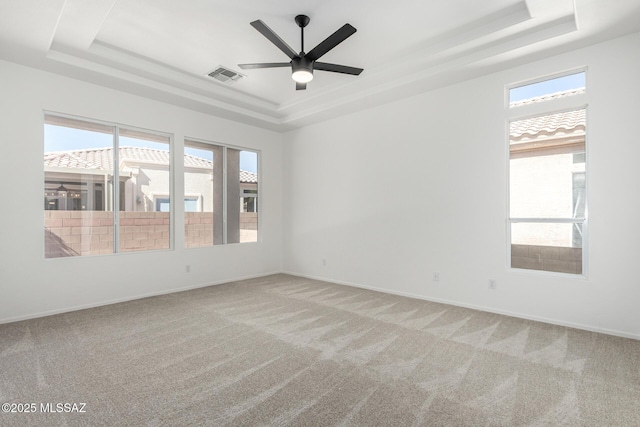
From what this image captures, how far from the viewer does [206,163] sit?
550 centimetres

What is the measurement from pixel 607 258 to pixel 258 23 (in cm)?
411

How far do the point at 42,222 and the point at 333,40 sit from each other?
4014mm

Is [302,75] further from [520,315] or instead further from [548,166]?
[520,315]

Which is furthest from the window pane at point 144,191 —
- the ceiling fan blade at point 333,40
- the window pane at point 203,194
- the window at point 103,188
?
the ceiling fan blade at point 333,40

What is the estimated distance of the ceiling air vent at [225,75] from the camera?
13.6 ft

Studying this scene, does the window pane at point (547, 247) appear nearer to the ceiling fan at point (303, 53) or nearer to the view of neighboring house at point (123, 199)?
the ceiling fan at point (303, 53)

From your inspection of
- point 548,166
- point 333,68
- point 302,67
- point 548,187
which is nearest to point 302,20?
point 302,67

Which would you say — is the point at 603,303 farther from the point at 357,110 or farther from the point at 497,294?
the point at 357,110

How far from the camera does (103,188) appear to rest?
14.3 ft

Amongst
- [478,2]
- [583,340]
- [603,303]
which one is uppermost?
[478,2]

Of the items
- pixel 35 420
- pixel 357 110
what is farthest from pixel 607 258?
pixel 35 420

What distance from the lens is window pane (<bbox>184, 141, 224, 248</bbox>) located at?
17.1 ft

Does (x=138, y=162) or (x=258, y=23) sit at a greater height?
(x=258, y=23)

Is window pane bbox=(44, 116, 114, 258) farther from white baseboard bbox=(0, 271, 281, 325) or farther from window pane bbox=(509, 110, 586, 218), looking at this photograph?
window pane bbox=(509, 110, 586, 218)
